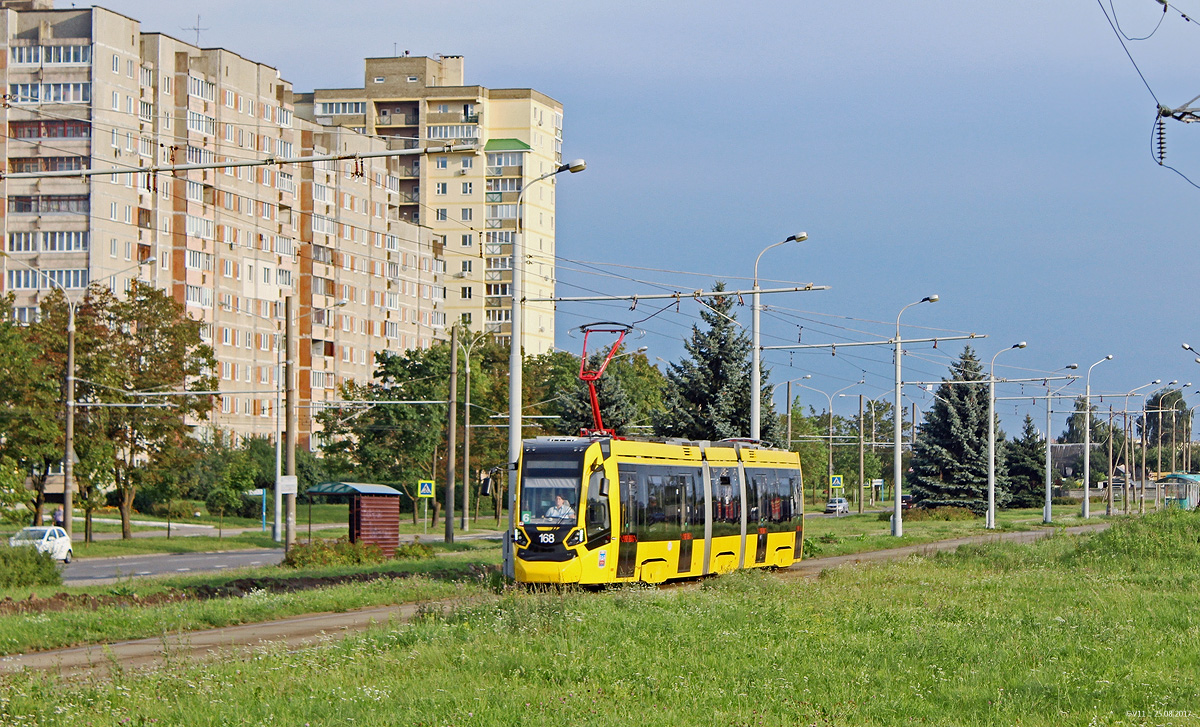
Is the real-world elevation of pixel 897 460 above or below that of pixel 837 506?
above

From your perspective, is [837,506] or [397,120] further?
[397,120]

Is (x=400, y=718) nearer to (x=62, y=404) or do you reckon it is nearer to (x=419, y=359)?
(x=62, y=404)

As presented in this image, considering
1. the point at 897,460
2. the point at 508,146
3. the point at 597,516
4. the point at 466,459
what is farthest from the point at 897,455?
the point at 508,146

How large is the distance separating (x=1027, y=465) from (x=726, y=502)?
62384 millimetres

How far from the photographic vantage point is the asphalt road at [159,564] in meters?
36.7

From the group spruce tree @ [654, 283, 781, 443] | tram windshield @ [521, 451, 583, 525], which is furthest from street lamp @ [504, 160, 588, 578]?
spruce tree @ [654, 283, 781, 443]

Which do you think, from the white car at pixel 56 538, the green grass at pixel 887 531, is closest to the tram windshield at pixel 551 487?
the green grass at pixel 887 531

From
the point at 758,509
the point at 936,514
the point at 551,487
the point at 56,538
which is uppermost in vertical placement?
the point at 551,487

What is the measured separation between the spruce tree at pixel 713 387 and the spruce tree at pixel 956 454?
94.7 ft

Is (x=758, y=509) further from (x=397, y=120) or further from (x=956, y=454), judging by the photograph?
(x=397, y=120)

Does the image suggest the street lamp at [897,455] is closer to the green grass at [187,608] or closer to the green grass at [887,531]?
the green grass at [887,531]

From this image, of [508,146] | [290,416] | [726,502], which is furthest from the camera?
[508,146]

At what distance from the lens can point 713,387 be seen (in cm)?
4969

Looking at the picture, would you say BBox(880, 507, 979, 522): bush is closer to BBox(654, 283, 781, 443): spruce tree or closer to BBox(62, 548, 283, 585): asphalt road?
BBox(654, 283, 781, 443): spruce tree
